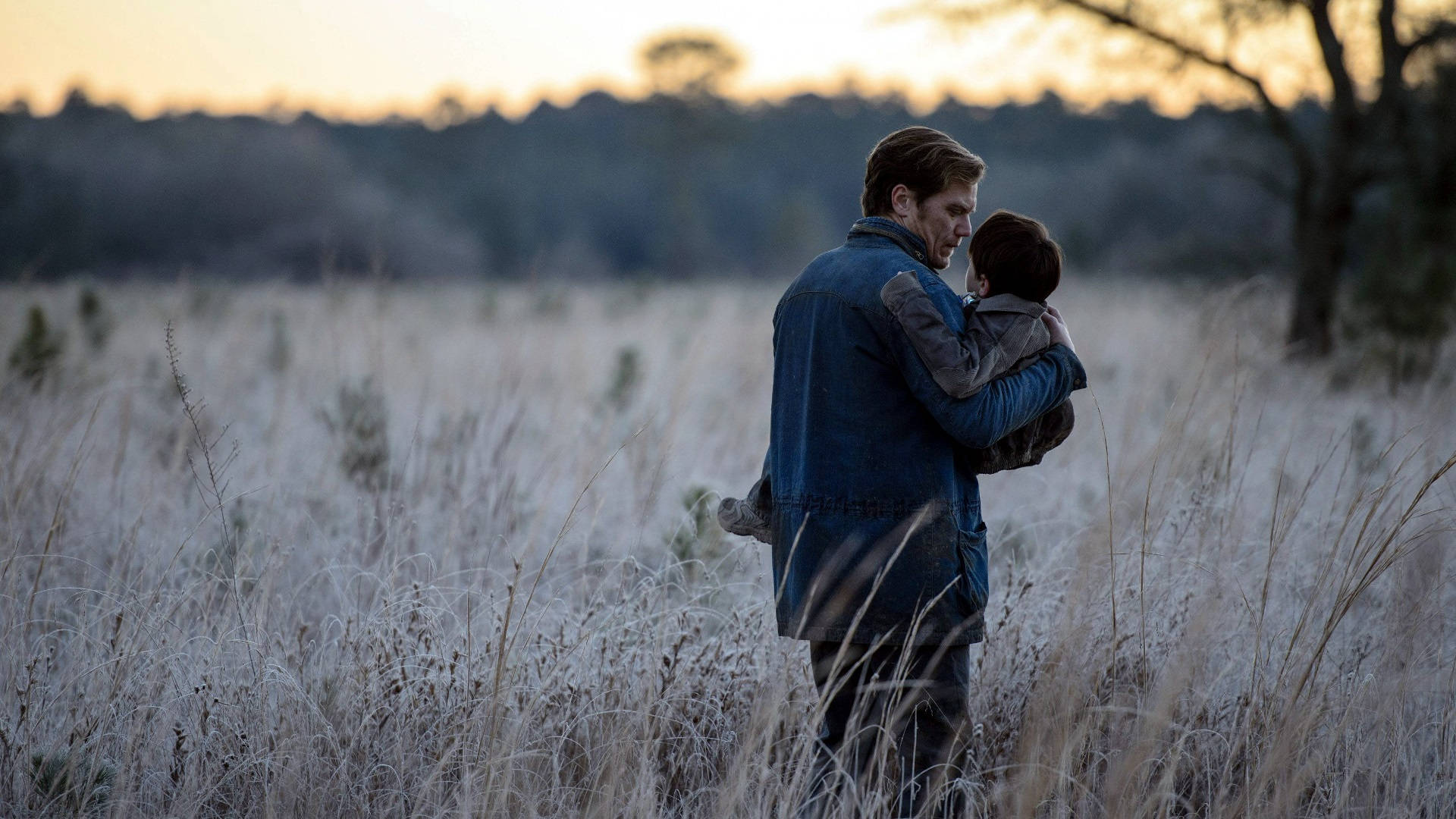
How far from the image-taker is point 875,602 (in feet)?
6.82

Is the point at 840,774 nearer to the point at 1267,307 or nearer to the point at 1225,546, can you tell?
the point at 1225,546

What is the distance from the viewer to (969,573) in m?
2.07

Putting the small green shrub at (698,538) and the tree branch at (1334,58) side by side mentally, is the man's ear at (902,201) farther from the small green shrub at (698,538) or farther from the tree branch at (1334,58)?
the tree branch at (1334,58)

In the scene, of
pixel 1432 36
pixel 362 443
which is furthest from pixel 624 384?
pixel 1432 36

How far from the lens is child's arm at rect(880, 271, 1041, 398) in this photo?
190cm

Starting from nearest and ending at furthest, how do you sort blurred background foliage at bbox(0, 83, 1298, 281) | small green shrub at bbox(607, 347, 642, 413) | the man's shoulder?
the man's shoulder, small green shrub at bbox(607, 347, 642, 413), blurred background foliage at bbox(0, 83, 1298, 281)

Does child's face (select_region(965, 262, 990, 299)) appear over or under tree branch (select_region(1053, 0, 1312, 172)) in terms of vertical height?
under

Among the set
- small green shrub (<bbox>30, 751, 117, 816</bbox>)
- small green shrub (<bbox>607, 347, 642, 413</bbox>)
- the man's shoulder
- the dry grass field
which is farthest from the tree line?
small green shrub (<bbox>30, 751, 117, 816</bbox>)

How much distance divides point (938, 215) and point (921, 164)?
0.13 meters

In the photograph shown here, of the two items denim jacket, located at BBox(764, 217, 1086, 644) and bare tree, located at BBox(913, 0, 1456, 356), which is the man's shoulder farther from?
bare tree, located at BBox(913, 0, 1456, 356)

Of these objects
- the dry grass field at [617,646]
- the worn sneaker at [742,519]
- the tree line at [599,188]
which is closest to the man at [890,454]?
the worn sneaker at [742,519]

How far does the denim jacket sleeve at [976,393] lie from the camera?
195 centimetres

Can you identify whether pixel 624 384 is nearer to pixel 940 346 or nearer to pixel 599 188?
pixel 940 346

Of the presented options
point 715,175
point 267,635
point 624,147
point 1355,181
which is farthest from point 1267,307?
point 624,147
